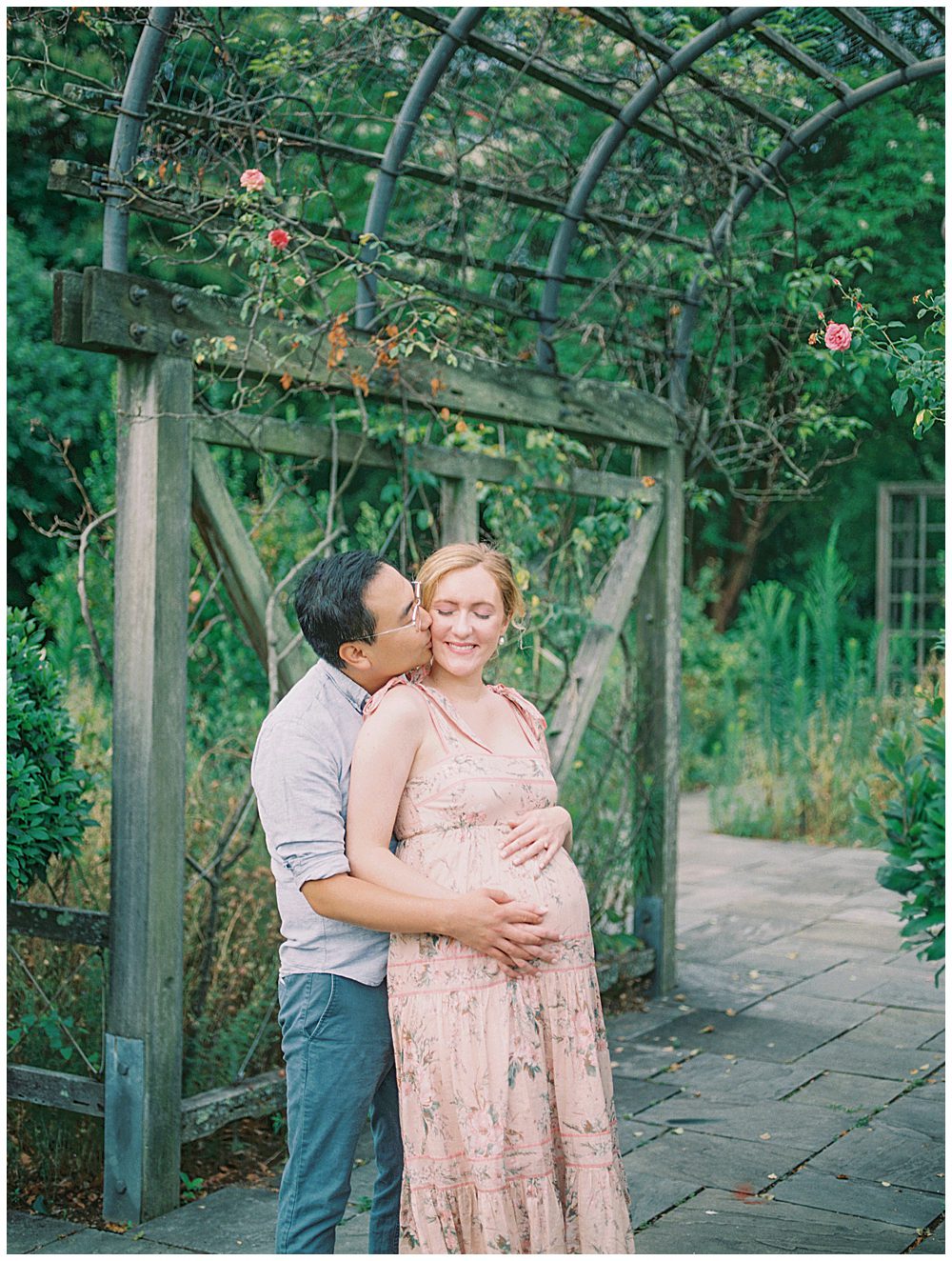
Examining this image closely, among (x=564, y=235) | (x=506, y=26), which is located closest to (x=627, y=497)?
(x=564, y=235)

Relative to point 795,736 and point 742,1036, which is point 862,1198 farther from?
point 795,736

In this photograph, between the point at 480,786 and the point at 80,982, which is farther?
the point at 80,982

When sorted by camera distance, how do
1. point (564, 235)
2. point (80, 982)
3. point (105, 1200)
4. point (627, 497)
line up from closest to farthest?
1. point (105, 1200)
2. point (80, 982)
3. point (564, 235)
4. point (627, 497)

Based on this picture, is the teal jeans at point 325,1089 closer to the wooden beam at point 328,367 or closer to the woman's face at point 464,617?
the woman's face at point 464,617

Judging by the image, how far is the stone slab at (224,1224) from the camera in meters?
2.93

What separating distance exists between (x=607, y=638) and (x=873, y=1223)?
2174 mm

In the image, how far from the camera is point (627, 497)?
4.93 m

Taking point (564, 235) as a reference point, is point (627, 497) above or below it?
below

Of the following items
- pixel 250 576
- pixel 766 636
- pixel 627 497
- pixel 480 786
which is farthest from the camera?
pixel 766 636

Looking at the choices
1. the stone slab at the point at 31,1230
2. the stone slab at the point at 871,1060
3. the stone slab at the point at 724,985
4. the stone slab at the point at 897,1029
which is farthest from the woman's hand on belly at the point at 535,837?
the stone slab at the point at 724,985

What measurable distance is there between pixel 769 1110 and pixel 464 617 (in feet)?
7.52

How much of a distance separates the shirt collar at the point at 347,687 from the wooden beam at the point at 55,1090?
1.40 m

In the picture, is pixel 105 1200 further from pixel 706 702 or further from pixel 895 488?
pixel 895 488

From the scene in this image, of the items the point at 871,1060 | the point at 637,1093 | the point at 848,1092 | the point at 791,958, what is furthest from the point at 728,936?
the point at 637,1093
